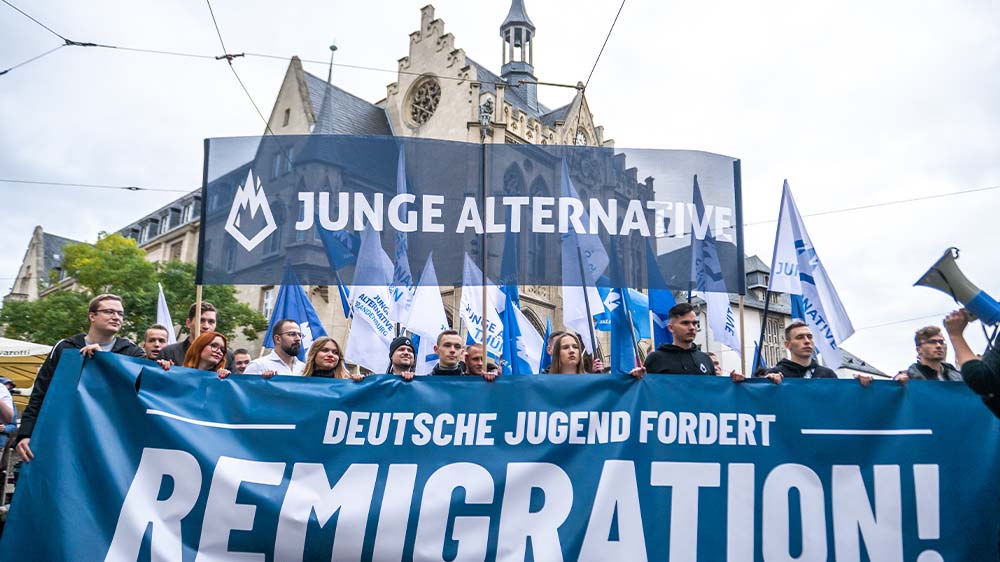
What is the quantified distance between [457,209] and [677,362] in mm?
2112

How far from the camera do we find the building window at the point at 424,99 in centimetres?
3519

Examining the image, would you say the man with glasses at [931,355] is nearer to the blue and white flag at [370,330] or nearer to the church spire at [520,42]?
the blue and white flag at [370,330]

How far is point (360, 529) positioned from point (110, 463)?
1.47m

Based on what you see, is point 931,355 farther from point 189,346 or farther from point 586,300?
point 189,346

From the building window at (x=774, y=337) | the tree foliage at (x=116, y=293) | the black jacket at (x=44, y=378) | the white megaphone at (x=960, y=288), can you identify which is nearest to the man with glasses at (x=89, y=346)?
the black jacket at (x=44, y=378)

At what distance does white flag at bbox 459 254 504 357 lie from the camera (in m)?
9.34

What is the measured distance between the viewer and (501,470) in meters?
4.86

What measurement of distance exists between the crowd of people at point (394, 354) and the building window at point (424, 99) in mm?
29308

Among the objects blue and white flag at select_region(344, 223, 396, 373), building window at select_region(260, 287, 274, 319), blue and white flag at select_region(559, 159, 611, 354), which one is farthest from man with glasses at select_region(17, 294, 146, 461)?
building window at select_region(260, 287, 274, 319)

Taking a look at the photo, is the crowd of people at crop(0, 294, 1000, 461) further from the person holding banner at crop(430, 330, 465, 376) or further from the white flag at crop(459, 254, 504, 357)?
the white flag at crop(459, 254, 504, 357)

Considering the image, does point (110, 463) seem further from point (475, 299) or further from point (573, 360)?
point (475, 299)

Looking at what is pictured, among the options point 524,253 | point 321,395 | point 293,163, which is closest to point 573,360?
point 524,253

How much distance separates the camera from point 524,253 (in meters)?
6.63

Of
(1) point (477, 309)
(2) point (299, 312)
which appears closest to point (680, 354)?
(1) point (477, 309)
